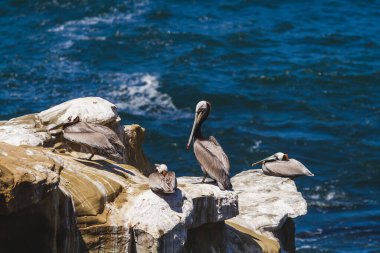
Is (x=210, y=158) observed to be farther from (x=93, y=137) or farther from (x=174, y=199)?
(x=174, y=199)

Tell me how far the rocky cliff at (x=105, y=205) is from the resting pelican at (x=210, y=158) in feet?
1.78

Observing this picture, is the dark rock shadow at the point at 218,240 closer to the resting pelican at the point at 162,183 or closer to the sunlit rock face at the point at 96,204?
the sunlit rock face at the point at 96,204

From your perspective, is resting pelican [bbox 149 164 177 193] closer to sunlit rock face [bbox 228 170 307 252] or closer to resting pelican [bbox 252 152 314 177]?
sunlit rock face [bbox 228 170 307 252]

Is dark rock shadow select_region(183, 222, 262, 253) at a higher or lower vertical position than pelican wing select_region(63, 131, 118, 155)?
lower

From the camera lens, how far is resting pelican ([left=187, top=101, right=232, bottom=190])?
520 inches

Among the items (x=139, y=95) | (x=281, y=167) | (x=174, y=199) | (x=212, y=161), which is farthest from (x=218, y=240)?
(x=139, y=95)

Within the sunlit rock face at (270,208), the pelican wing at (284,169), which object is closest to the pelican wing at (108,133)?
the sunlit rock face at (270,208)

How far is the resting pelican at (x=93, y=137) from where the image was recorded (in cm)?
1230

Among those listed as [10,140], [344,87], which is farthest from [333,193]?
[10,140]

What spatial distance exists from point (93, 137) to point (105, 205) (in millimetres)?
1645

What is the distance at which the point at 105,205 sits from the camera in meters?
11.0

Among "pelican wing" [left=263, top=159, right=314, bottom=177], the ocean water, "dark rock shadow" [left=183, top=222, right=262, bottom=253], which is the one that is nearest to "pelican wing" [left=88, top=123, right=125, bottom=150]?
"dark rock shadow" [left=183, top=222, right=262, bottom=253]

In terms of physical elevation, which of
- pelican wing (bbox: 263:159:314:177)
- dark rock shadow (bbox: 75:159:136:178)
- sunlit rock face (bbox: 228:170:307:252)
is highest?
dark rock shadow (bbox: 75:159:136:178)

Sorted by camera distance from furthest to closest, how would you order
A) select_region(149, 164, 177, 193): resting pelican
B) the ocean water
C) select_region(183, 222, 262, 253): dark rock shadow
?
the ocean water
select_region(183, 222, 262, 253): dark rock shadow
select_region(149, 164, 177, 193): resting pelican
